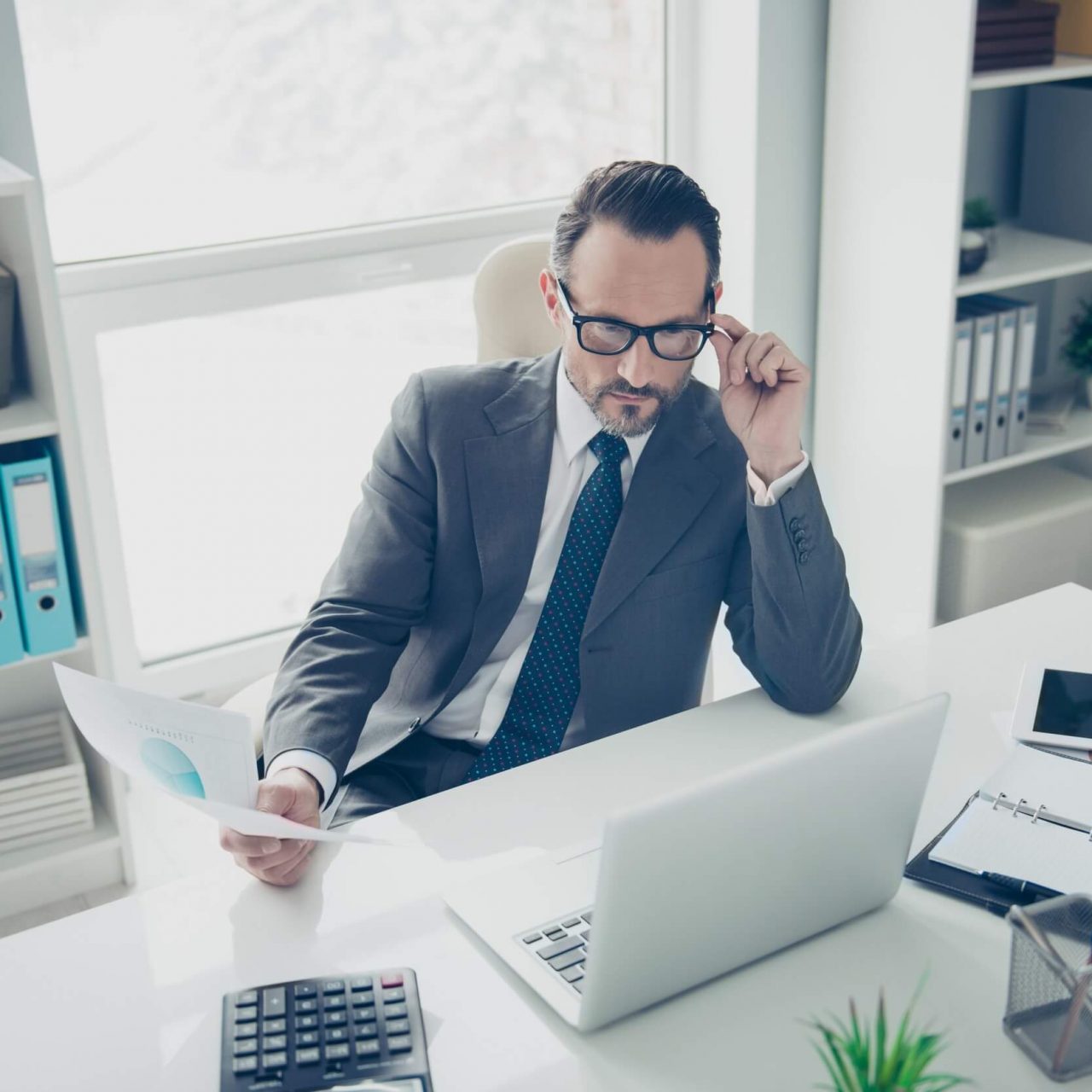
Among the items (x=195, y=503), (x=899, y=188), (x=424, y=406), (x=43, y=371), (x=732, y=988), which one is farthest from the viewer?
(x=195, y=503)

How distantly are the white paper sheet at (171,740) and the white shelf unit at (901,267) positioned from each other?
1.97 meters

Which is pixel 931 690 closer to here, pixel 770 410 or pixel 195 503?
pixel 770 410

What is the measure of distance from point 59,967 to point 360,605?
1.98 feet

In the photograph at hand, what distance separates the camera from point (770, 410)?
5.29 ft

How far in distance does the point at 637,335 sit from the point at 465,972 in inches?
30.2

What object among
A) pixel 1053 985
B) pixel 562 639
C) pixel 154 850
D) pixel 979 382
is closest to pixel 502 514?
pixel 562 639

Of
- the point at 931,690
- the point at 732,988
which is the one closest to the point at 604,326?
the point at 931,690

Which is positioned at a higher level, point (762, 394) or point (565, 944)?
point (762, 394)

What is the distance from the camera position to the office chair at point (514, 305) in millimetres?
1958

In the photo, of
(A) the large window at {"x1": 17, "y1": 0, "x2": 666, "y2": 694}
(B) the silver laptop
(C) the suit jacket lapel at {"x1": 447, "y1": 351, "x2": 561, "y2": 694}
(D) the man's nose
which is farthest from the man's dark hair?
(A) the large window at {"x1": 17, "y1": 0, "x2": 666, "y2": 694}

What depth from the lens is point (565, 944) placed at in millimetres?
1149

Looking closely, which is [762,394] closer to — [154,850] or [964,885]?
[964,885]

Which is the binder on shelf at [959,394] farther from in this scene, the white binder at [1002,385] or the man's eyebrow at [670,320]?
the man's eyebrow at [670,320]

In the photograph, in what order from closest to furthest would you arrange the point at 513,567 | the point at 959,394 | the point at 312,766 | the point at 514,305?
the point at 312,766, the point at 513,567, the point at 514,305, the point at 959,394
